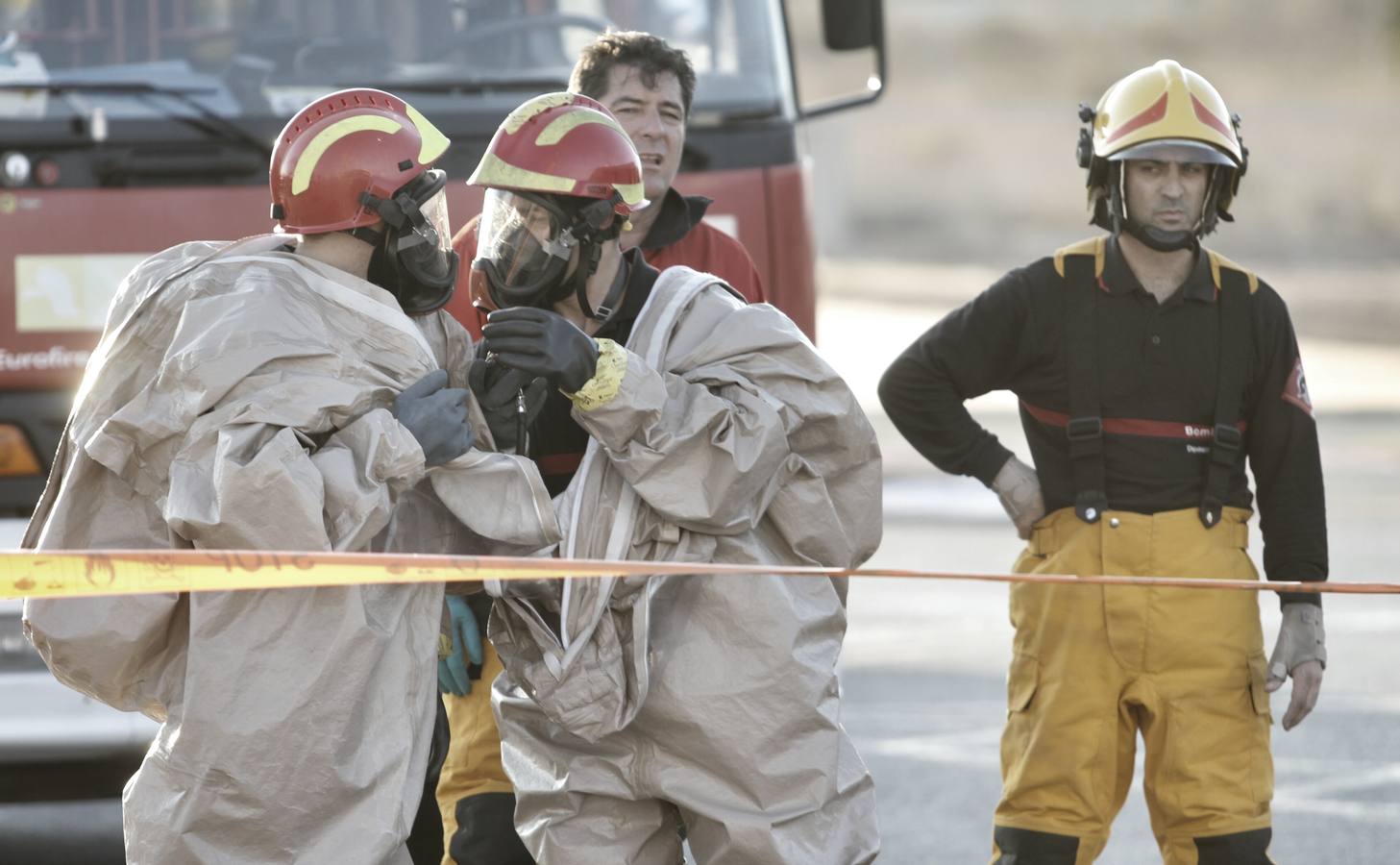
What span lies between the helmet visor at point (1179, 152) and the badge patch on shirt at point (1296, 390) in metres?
0.48

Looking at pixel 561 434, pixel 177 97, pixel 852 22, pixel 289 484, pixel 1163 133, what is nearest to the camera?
pixel 289 484

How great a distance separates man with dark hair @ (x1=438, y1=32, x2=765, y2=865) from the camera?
472cm

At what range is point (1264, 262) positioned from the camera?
34156mm

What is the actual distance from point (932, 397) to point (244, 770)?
2122 mm

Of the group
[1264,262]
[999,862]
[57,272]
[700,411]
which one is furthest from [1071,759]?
[1264,262]

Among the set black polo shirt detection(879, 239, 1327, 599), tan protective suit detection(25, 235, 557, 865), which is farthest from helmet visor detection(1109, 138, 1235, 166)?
tan protective suit detection(25, 235, 557, 865)

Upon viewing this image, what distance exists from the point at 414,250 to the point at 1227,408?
6.26 ft

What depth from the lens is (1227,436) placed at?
15.9 ft

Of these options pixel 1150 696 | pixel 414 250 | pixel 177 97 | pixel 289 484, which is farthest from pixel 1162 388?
pixel 177 97

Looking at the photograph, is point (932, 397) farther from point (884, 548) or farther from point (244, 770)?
point (884, 548)

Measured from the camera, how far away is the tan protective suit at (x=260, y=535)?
3584mm

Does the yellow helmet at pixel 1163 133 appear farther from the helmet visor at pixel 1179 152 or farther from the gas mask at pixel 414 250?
the gas mask at pixel 414 250

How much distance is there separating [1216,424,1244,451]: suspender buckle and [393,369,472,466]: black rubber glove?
72.0 inches

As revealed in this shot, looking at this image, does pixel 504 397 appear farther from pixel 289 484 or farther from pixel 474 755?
pixel 474 755
